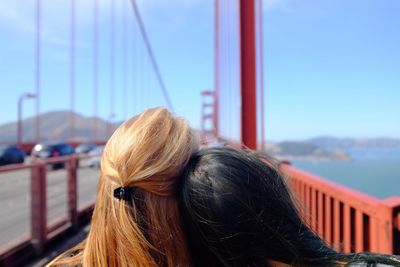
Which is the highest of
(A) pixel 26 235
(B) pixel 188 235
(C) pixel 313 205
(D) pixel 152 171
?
(D) pixel 152 171

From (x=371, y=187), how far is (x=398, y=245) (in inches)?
57.3

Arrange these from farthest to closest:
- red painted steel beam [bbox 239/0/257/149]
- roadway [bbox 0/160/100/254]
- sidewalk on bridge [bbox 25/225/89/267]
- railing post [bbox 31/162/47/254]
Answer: red painted steel beam [bbox 239/0/257/149] → railing post [bbox 31/162/47/254] → sidewalk on bridge [bbox 25/225/89/267] → roadway [bbox 0/160/100/254]

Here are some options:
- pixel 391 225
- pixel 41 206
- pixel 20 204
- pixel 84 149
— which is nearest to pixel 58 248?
pixel 41 206

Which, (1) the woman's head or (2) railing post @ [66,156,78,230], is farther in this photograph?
(2) railing post @ [66,156,78,230]

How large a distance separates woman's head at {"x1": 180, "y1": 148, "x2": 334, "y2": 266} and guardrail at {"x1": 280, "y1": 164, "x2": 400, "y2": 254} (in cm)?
12

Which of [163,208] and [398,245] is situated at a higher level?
[163,208]

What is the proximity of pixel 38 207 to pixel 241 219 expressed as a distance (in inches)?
132

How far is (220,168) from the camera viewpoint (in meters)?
0.74

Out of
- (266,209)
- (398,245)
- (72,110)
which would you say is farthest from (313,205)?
(72,110)

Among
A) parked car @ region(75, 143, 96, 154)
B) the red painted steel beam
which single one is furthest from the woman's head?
parked car @ region(75, 143, 96, 154)

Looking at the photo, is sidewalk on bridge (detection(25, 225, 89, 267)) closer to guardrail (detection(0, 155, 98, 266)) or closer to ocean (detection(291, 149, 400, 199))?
guardrail (detection(0, 155, 98, 266))

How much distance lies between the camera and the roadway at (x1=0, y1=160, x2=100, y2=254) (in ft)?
10.3

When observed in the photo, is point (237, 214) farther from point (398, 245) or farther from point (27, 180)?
point (27, 180)

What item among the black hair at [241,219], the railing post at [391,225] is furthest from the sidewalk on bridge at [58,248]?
the black hair at [241,219]
